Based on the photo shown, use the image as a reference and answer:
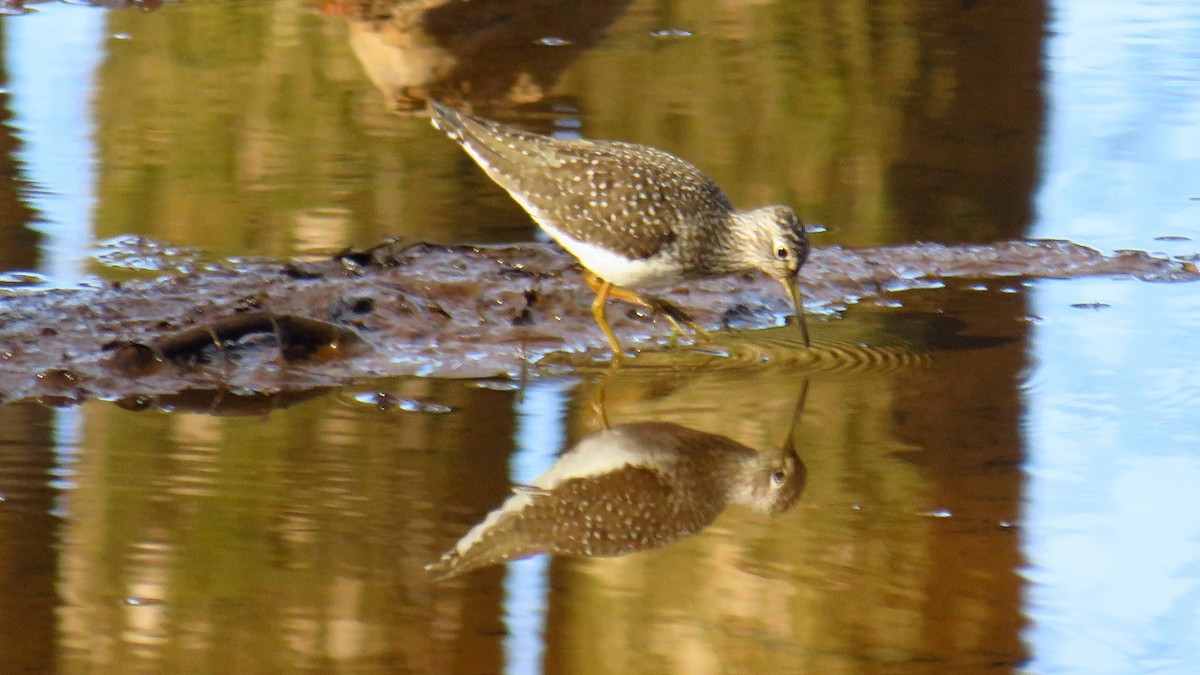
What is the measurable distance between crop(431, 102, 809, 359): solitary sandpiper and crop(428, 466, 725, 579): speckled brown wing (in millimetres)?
1274

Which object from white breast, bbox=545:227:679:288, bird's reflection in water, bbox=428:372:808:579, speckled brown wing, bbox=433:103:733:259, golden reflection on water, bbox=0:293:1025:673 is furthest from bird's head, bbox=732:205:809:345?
bird's reflection in water, bbox=428:372:808:579

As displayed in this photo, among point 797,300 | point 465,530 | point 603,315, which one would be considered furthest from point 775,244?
point 465,530

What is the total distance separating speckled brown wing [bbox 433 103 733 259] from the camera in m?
6.51

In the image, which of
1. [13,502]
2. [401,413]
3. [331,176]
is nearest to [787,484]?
[401,413]

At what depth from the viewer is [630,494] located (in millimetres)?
5375

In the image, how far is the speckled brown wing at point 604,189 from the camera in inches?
256

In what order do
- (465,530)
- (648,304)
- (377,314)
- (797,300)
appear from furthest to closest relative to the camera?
1. (648,304)
2. (377,314)
3. (797,300)
4. (465,530)

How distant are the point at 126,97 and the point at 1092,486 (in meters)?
6.64

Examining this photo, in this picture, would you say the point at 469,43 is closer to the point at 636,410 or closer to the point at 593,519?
the point at 636,410

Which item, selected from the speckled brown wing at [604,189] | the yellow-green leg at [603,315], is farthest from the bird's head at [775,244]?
the yellow-green leg at [603,315]

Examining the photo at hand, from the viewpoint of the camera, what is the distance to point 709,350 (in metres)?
6.71

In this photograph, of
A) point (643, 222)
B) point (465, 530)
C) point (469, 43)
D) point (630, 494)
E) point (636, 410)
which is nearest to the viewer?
point (465, 530)

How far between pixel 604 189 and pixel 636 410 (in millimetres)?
1033

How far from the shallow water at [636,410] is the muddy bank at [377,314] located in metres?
0.20
